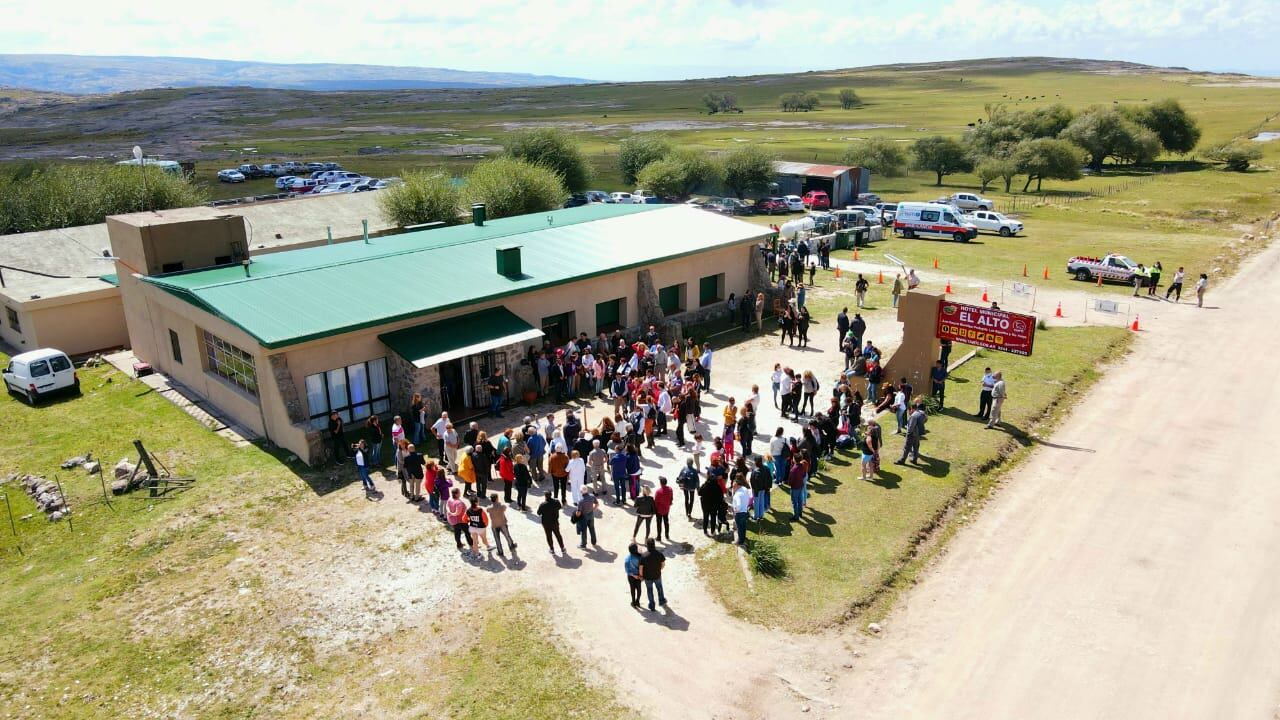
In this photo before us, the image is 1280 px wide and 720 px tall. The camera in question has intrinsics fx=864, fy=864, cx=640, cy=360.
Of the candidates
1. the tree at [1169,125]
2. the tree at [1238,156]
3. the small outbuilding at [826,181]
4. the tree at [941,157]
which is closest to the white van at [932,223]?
the small outbuilding at [826,181]

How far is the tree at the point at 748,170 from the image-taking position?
195ft

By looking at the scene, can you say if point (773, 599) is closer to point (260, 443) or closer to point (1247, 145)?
point (260, 443)

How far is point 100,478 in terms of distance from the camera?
19.8m

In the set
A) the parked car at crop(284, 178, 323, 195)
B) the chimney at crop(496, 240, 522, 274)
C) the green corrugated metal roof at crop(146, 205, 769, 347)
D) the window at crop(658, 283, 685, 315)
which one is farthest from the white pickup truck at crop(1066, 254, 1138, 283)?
the parked car at crop(284, 178, 323, 195)

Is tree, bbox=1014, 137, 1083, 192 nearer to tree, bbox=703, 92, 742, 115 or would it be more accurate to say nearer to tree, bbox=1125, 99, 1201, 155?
tree, bbox=1125, 99, 1201, 155

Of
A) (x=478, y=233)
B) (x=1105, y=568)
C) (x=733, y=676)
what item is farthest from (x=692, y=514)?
(x=478, y=233)

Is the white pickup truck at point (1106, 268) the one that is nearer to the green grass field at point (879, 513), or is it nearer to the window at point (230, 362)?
the green grass field at point (879, 513)

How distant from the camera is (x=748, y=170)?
2340 inches

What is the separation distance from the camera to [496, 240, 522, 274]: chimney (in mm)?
24984

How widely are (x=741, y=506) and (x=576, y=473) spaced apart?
133 inches

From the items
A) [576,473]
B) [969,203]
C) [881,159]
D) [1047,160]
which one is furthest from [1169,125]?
[576,473]

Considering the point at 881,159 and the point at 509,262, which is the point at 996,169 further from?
the point at 509,262

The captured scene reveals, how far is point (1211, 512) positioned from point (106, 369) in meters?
30.3

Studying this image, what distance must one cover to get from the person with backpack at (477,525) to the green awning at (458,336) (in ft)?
20.8
